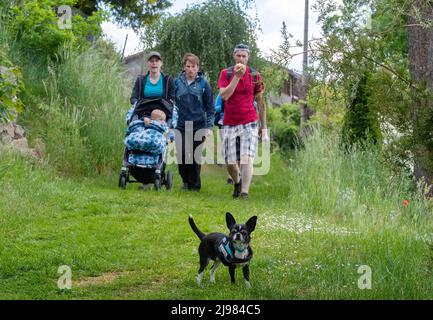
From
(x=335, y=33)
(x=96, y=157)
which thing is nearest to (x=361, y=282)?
(x=335, y=33)

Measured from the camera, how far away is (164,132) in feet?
33.3

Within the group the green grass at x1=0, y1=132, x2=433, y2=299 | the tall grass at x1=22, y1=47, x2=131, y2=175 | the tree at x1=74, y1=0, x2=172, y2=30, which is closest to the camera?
the green grass at x1=0, y1=132, x2=433, y2=299

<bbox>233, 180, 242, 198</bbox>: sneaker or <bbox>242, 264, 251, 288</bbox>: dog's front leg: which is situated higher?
<bbox>233, 180, 242, 198</bbox>: sneaker

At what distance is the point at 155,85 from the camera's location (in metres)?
10.4

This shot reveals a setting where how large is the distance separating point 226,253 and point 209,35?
1449 cm

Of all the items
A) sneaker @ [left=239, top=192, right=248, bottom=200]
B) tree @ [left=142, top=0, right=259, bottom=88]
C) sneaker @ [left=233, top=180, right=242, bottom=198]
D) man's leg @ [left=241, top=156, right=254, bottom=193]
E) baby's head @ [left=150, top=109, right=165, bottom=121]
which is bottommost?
sneaker @ [left=239, top=192, right=248, bottom=200]

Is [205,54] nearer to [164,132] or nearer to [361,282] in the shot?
[164,132]

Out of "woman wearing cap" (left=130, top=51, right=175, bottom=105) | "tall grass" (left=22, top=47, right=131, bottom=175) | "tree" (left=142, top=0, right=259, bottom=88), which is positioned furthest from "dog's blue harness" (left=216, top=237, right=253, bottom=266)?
"tree" (left=142, top=0, right=259, bottom=88)

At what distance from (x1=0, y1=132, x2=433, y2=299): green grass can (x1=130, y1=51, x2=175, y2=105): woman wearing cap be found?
4.52ft

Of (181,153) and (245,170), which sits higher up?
(181,153)

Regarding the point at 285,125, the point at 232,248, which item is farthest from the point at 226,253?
the point at 285,125

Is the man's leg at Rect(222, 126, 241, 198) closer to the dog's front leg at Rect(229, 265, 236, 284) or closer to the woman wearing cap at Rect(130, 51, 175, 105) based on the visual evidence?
the woman wearing cap at Rect(130, 51, 175, 105)

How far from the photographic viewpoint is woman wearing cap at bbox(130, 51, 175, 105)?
33.9ft

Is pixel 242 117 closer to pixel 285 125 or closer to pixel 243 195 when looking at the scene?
pixel 243 195
